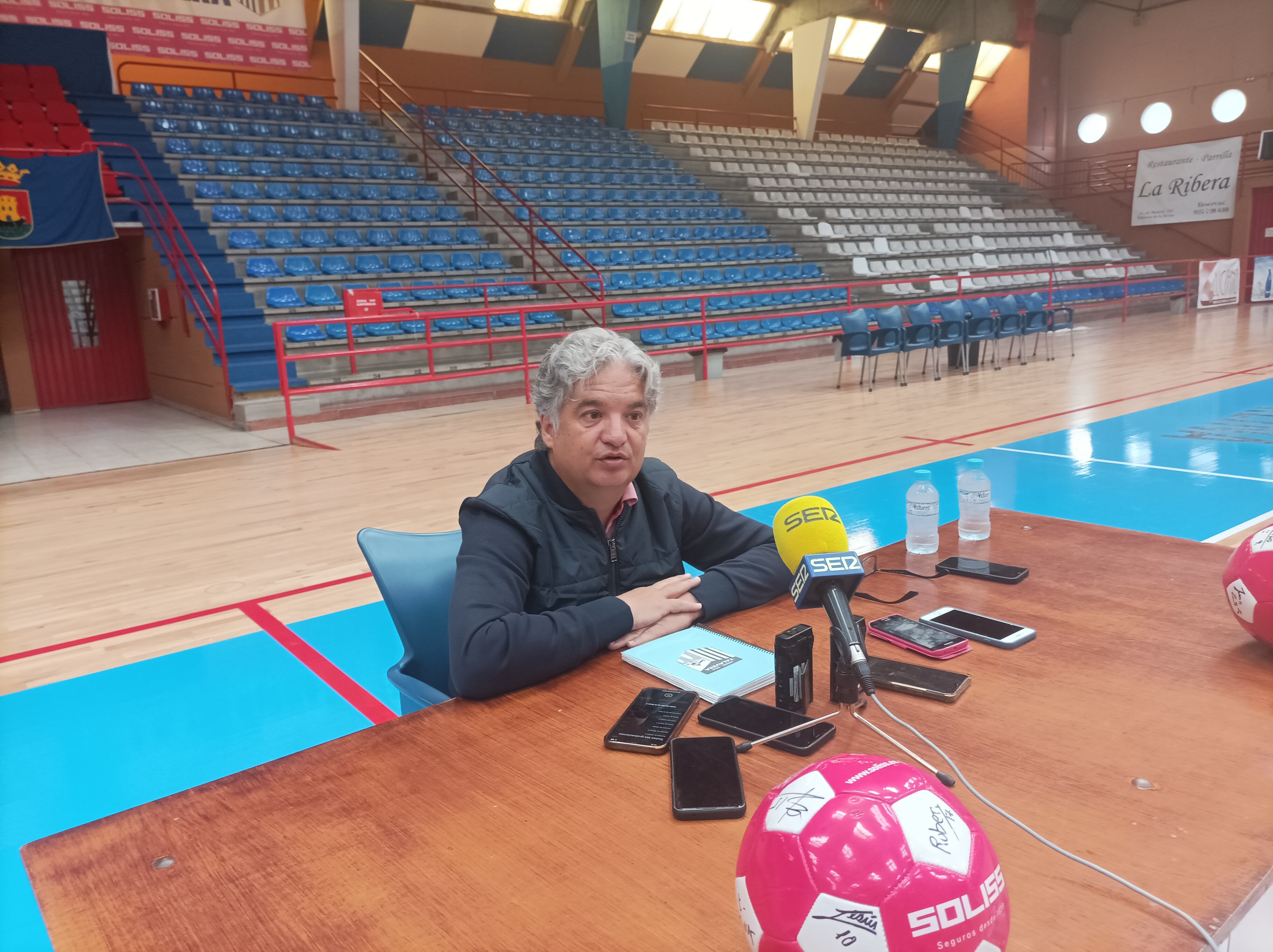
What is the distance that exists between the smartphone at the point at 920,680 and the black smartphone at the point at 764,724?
5.8 inches

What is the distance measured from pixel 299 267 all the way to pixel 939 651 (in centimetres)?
952

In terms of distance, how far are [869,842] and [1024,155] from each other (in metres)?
23.2

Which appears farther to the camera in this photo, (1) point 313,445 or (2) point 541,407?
(1) point 313,445

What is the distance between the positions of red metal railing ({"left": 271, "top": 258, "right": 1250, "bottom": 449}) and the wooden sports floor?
1.36 ft

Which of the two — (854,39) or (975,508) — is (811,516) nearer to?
(975,508)

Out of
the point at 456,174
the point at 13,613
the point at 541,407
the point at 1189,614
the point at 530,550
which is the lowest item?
the point at 13,613

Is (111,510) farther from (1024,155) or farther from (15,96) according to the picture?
(1024,155)

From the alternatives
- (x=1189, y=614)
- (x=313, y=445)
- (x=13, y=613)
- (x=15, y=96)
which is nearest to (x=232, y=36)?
(x=15, y=96)

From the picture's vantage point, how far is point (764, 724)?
1.20 m

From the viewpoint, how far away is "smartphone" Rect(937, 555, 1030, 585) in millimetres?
1728

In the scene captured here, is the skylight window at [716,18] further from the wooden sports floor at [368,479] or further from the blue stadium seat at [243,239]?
the wooden sports floor at [368,479]

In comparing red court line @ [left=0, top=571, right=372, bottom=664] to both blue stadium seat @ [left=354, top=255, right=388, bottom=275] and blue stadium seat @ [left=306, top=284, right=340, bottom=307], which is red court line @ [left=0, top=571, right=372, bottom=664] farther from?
blue stadium seat @ [left=354, top=255, right=388, bottom=275]

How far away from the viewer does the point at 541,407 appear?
175cm

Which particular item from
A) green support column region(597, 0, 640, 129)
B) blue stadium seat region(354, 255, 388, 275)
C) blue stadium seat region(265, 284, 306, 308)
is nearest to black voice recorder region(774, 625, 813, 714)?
blue stadium seat region(265, 284, 306, 308)
